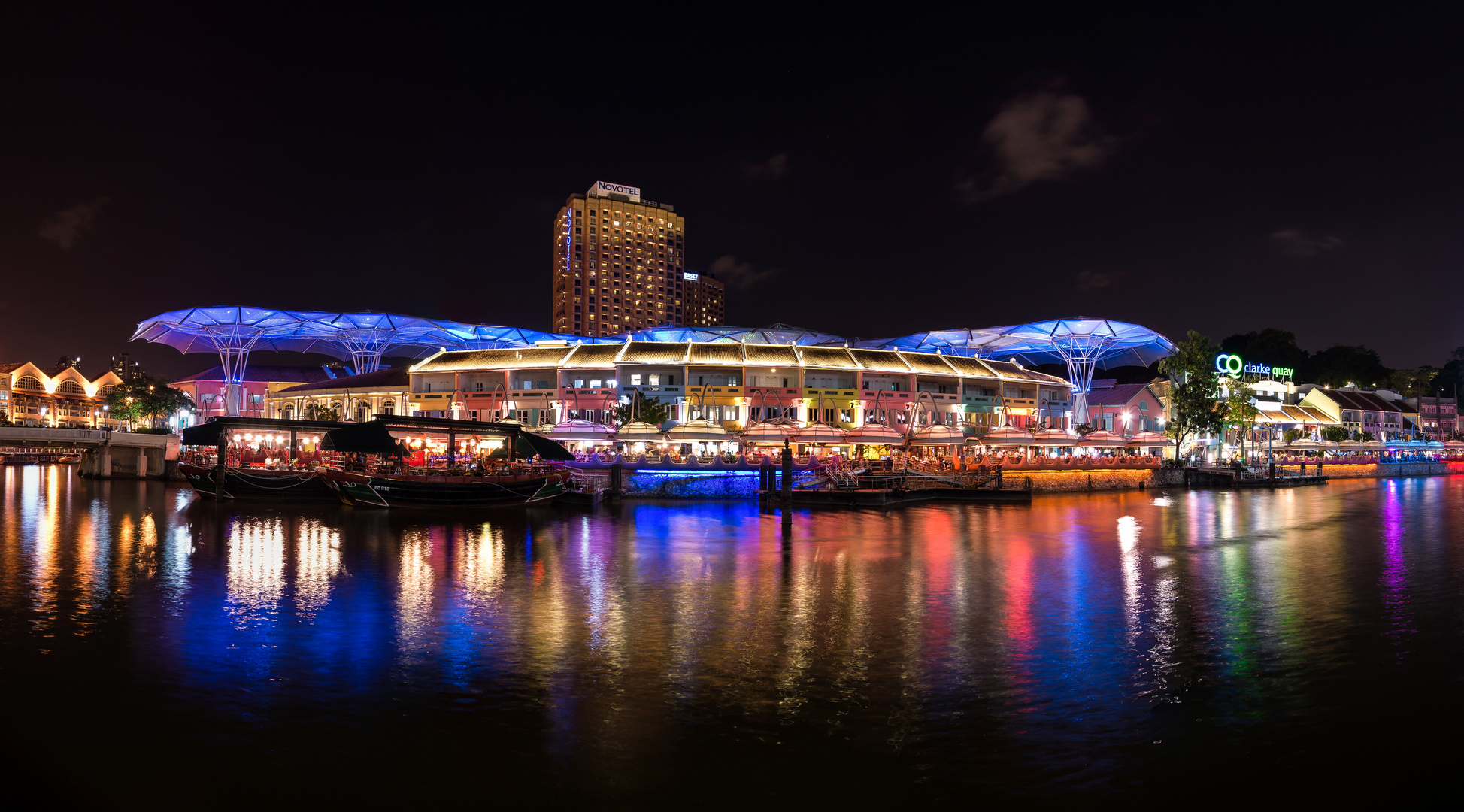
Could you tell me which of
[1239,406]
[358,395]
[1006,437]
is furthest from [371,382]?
[1239,406]

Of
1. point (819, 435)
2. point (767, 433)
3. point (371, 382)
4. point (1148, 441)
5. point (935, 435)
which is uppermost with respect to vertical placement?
point (371, 382)

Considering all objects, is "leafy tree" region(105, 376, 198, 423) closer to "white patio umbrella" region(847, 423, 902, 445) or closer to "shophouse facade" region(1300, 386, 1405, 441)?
"white patio umbrella" region(847, 423, 902, 445)

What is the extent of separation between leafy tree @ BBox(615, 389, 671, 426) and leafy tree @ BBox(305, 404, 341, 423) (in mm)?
31170

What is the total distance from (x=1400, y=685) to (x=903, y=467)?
43487 mm

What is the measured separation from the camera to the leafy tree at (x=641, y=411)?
2640 inches

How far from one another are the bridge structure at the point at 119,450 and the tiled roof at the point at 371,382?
14868 mm

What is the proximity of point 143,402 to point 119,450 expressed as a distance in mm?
21947

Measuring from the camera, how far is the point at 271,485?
49.9 m

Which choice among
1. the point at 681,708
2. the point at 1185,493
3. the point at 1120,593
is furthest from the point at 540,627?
the point at 1185,493

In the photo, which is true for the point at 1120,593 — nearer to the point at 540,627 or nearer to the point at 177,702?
the point at 540,627

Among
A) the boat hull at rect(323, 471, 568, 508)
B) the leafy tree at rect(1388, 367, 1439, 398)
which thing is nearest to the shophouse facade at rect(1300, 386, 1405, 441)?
the leafy tree at rect(1388, 367, 1439, 398)

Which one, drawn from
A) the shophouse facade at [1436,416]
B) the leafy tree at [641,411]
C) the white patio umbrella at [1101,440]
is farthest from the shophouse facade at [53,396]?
the shophouse facade at [1436,416]

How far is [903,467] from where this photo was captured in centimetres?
5922

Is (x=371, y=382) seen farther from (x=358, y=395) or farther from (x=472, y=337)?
(x=472, y=337)
